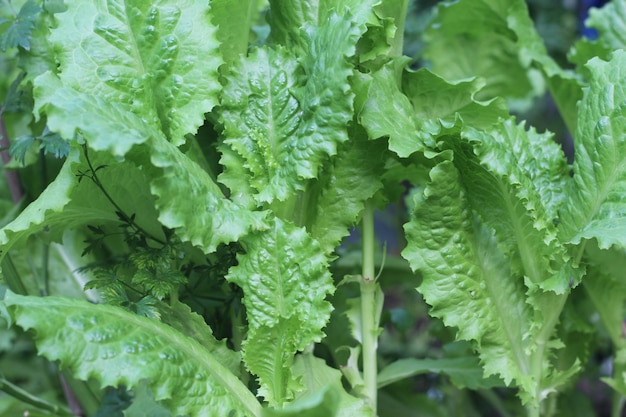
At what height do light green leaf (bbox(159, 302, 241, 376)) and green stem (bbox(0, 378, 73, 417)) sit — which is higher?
light green leaf (bbox(159, 302, 241, 376))

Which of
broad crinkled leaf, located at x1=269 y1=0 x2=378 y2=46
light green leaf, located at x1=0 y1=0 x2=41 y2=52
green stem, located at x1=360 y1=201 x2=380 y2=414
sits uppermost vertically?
light green leaf, located at x1=0 y1=0 x2=41 y2=52

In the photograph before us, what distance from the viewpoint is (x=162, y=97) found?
852mm

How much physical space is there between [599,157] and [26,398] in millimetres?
893

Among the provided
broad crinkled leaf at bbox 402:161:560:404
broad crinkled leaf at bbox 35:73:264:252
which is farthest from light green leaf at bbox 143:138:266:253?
broad crinkled leaf at bbox 402:161:560:404

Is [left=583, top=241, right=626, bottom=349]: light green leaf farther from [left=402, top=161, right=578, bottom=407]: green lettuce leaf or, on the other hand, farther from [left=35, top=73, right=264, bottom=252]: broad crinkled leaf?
[left=35, top=73, right=264, bottom=252]: broad crinkled leaf

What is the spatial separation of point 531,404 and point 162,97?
0.64m

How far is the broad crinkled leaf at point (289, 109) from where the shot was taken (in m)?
0.79

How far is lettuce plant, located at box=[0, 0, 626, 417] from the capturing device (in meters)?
0.77

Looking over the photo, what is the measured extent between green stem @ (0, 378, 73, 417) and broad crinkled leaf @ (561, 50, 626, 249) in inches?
31.3

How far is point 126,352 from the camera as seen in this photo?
26.8 inches

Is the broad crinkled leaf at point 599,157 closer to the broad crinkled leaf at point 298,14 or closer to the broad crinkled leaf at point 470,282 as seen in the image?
the broad crinkled leaf at point 470,282

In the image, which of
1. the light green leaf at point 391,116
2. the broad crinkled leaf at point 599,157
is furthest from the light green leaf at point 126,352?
the broad crinkled leaf at point 599,157

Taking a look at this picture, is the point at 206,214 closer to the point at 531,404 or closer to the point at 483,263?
the point at 483,263

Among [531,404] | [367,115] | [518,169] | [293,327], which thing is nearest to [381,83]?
[367,115]
